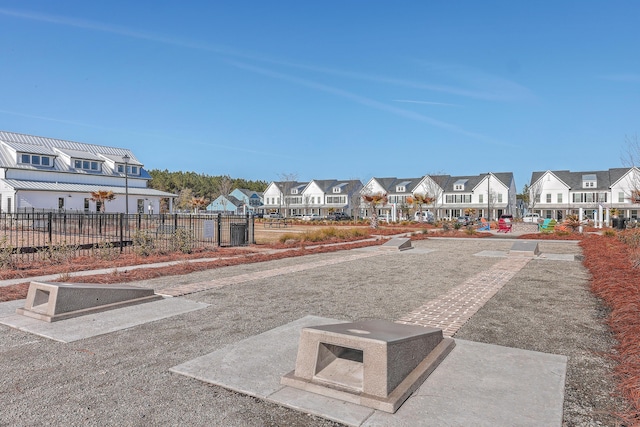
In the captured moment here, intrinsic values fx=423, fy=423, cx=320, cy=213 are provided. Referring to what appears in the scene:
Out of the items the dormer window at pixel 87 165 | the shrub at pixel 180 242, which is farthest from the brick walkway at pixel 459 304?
the dormer window at pixel 87 165

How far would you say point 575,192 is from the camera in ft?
221

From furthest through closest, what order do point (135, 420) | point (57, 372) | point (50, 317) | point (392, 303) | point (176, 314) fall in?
point (392, 303) → point (176, 314) → point (50, 317) → point (57, 372) → point (135, 420)

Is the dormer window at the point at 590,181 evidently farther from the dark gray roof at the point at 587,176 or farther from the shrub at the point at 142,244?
the shrub at the point at 142,244

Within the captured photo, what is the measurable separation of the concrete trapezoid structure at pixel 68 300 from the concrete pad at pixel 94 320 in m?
0.11

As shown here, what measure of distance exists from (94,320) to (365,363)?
14.6ft

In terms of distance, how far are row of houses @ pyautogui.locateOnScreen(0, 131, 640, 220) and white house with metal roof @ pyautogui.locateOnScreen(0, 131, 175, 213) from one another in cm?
9

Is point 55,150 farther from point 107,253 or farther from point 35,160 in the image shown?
point 107,253

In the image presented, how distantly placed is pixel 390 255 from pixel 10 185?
143 ft

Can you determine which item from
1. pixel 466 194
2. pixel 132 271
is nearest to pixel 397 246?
pixel 132 271

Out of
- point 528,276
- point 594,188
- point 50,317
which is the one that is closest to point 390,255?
point 528,276

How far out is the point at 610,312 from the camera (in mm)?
6590

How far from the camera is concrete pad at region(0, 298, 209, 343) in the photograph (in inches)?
217

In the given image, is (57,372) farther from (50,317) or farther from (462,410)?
(462,410)

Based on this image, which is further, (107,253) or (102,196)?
(102,196)
